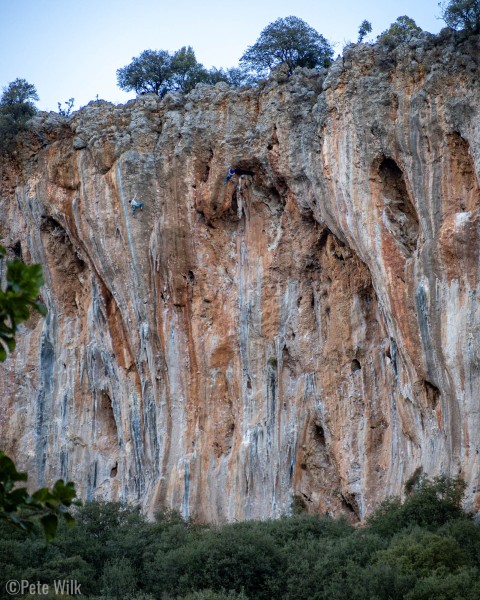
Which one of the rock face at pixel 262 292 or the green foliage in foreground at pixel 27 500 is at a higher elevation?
the rock face at pixel 262 292

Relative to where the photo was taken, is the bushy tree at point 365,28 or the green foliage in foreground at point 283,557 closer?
the green foliage in foreground at point 283,557

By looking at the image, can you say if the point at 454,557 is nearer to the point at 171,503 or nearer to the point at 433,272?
the point at 433,272

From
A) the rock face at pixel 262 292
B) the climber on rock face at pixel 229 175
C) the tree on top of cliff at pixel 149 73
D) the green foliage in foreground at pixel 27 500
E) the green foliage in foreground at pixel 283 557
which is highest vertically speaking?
the tree on top of cliff at pixel 149 73

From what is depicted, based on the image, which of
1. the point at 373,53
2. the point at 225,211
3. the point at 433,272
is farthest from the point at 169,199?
the point at 433,272

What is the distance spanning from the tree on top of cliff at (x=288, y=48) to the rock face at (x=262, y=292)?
5.48 m

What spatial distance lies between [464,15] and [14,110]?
15296 mm

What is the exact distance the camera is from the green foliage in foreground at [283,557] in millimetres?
18406

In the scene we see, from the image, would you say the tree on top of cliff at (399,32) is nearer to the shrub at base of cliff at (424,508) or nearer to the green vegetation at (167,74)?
the green vegetation at (167,74)

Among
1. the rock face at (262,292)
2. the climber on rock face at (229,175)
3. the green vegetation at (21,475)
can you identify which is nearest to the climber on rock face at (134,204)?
the rock face at (262,292)

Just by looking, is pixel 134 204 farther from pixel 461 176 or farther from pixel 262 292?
pixel 461 176

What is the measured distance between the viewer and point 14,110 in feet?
110

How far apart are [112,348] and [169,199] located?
4044 mm

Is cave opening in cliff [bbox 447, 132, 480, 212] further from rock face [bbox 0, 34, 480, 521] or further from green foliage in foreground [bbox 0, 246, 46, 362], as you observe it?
green foliage in foreground [bbox 0, 246, 46, 362]

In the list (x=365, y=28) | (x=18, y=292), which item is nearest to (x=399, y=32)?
(x=365, y=28)
